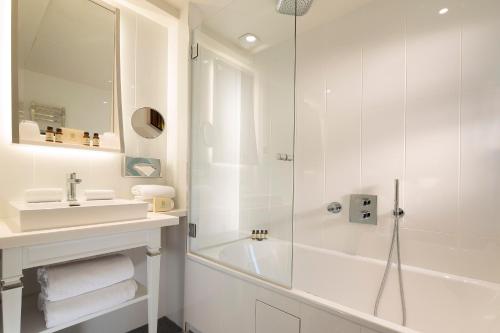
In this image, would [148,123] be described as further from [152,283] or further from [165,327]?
[165,327]

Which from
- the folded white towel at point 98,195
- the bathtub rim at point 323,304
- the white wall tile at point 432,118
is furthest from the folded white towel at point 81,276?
the white wall tile at point 432,118

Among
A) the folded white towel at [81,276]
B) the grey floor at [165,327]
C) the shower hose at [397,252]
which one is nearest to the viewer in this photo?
the folded white towel at [81,276]

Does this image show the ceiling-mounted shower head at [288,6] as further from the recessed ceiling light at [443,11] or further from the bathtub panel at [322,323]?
the bathtub panel at [322,323]

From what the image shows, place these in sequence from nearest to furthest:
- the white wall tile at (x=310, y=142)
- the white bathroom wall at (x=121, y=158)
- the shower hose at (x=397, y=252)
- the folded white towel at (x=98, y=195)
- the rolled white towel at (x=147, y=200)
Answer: the white bathroom wall at (x=121, y=158) → the folded white towel at (x=98, y=195) → the shower hose at (x=397, y=252) → the rolled white towel at (x=147, y=200) → the white wall tile at (x=310, y=142)

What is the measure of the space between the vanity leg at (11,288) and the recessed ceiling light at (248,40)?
1.75 metres

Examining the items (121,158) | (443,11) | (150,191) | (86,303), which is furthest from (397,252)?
(121,158)

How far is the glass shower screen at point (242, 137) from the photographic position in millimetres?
1703

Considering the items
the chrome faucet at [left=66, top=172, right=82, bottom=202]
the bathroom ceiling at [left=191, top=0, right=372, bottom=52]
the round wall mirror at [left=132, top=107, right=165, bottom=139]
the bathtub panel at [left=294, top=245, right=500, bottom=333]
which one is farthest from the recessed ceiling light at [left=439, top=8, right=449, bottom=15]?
the chrome faucet at [left=66, top=172, right=82, bottom=202]

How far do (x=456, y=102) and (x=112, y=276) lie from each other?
2.09m

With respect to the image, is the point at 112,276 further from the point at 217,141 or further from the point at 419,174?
the point at 419,174

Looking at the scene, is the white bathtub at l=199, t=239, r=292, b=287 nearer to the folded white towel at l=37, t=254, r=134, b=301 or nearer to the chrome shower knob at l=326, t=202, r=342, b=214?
the chrome shower knob at l=326, t=202, r=342, b=214

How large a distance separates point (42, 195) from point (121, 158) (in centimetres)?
51

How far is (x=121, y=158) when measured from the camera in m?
1.66

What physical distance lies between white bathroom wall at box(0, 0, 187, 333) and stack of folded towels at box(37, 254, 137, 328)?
1.13 feet
